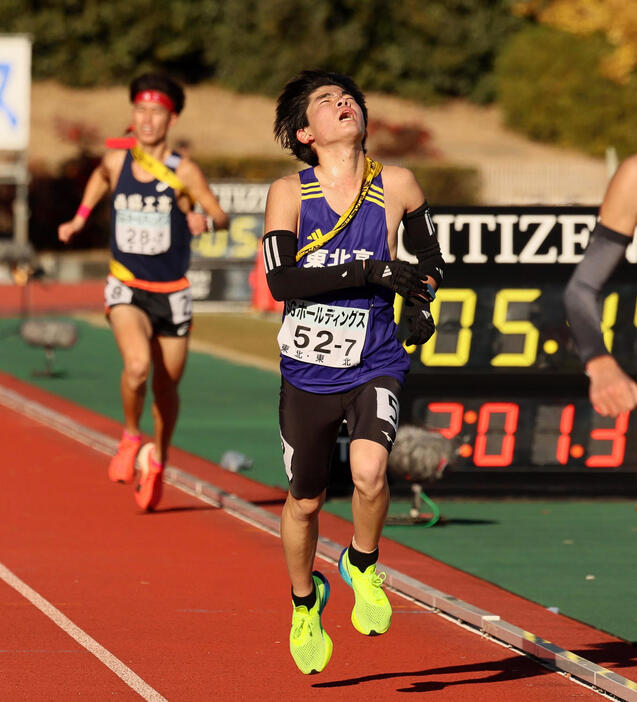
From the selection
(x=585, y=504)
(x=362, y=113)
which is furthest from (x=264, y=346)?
(x=362, y=113)

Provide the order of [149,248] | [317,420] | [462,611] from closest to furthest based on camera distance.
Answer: [317,420] < [462,611] < [149,248]

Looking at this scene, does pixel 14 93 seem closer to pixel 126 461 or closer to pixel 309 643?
pixel 126 461

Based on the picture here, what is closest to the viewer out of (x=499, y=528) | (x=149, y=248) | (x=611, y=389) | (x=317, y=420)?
(x=611, y=389)

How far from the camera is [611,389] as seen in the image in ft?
16.6

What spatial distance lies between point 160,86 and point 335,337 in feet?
14.7

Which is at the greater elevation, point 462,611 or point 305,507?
point 305,507

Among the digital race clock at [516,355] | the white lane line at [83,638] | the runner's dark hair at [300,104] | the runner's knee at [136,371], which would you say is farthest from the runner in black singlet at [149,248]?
the runner's dark hair at [300,104]

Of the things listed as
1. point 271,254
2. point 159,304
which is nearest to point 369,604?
point 271,254

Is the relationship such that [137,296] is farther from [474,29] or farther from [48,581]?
[474,29]

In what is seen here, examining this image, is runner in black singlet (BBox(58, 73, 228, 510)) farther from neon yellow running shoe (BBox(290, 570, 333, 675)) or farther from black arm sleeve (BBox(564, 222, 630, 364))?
black arm sleeve (BBox(564, 222, 630, 364))

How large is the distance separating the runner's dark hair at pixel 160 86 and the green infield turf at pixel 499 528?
280cm

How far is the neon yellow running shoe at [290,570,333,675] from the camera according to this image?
6781 mm

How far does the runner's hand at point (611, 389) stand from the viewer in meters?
5.05

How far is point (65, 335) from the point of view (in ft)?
69.3
